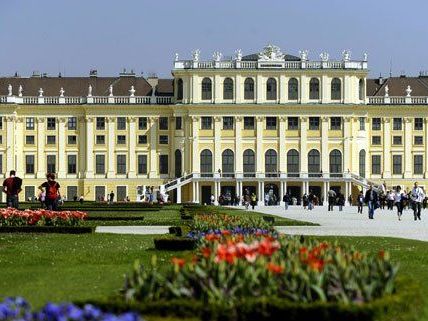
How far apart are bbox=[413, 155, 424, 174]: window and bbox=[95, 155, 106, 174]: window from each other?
26.2 m

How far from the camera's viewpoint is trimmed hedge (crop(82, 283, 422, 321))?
27.9 ft

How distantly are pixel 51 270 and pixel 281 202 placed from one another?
64.3m

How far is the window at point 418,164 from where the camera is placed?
275ft

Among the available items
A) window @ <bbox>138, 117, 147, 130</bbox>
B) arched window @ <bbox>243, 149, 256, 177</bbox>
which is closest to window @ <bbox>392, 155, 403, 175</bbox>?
arched window @ <bbox>243, 149, 256, 177</bbox>

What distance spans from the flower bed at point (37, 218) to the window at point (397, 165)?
58.8m

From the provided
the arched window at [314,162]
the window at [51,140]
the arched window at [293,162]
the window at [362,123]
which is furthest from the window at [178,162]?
the window at [362,123]

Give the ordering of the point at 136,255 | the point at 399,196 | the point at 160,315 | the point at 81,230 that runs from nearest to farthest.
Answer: the point at 160,315, the point at 136,255, the point at 81,230, the point at 399,196

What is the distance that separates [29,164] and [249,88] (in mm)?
19671

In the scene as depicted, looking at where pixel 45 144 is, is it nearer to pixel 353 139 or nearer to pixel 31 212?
pixel 353 139

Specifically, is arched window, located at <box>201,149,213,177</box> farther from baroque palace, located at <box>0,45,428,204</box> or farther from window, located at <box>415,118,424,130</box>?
window, located at <box>415,118,424,130</box>

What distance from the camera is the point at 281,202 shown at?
7894cm

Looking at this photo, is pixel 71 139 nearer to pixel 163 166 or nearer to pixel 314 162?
pixel 163 166

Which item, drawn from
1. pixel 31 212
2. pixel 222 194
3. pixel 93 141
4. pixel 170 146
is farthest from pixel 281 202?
pixel 31 212

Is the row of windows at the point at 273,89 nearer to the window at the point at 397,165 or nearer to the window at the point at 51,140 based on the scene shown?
the window at the point at 397,165
